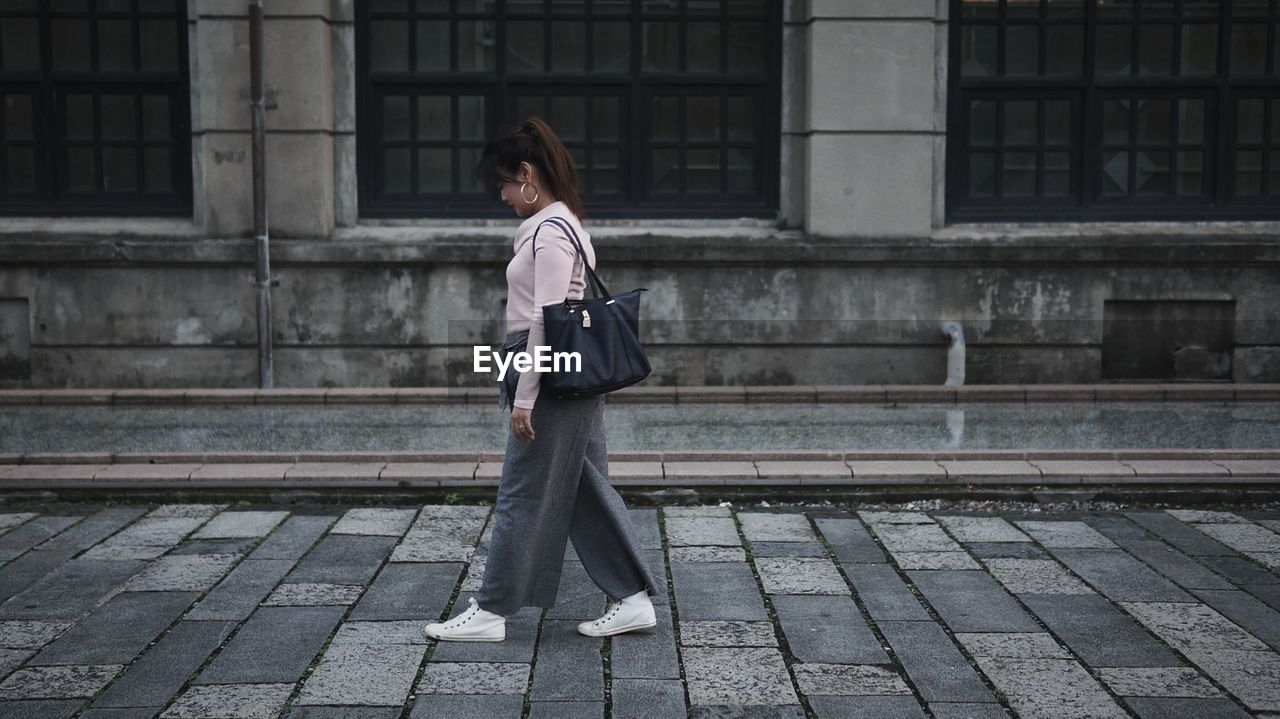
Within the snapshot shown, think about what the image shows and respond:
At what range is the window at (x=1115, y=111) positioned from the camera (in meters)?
11.2

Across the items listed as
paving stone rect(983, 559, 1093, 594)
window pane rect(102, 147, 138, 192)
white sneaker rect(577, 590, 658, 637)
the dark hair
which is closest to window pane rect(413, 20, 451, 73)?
window pane rect(102, 147, 138, 192)

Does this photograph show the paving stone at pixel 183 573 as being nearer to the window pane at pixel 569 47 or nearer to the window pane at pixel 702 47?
the window pane at pixel 569 47

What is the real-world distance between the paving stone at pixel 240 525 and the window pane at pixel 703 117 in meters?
5.82

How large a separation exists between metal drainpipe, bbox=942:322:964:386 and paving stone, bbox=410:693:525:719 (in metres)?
7.05

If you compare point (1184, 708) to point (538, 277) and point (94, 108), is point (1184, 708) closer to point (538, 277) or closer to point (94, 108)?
point (538, 277)

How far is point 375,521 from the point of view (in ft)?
22.4

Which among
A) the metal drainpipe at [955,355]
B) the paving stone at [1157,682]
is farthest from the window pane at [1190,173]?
the paving stone at [1157,682]

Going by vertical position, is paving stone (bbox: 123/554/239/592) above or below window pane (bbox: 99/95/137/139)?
below

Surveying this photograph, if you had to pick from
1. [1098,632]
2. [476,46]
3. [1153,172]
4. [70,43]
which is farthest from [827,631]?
[70,43]

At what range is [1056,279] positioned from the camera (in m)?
10.8

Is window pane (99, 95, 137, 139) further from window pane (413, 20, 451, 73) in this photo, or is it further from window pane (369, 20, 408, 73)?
window pane (413, 20, 451, 73)

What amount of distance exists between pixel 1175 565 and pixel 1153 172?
6.43 meters

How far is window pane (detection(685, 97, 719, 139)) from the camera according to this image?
11.3 m

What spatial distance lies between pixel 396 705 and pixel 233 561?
213cm
